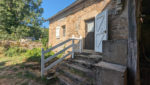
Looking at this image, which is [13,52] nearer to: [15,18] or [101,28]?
[15,18]

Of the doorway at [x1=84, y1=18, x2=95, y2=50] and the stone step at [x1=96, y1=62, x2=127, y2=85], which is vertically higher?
the doorway at [x1=84, y1=18, x2=95, y2=50]

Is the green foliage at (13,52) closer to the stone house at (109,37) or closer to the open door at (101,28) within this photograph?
the stone house at (109,37)

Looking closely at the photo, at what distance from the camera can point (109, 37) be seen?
10.8ft

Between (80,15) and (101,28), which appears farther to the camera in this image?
(80,15)

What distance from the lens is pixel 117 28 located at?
307cm

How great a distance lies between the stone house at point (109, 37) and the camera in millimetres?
1234

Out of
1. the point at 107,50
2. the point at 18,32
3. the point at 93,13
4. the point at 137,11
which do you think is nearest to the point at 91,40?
the point at 93,13

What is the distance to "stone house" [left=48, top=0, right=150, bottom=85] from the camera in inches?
48.6

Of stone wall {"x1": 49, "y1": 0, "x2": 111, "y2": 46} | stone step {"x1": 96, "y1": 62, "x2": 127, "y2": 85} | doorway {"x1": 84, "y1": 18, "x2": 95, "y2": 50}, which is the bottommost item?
stone step {"x1": 96, "y1": 62, "x2": 127, "y2": 85}

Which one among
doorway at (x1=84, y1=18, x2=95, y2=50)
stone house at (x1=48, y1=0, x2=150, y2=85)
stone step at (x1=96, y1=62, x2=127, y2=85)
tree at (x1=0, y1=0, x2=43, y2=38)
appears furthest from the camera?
tree at (x1=0, y1=0, x2=43, y2=38)

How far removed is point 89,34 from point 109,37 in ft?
4.80

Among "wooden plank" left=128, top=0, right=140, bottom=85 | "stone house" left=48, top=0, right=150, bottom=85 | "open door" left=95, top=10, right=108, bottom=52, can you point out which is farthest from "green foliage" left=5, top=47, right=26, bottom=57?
"wooden plank" left=128, top=0, right=140, bottom=85

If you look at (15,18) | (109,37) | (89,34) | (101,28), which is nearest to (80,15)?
(89,34)

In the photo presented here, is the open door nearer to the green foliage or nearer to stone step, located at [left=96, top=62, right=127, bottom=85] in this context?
stone step, located at [left=96, top=62, right=127, bottom=85]
